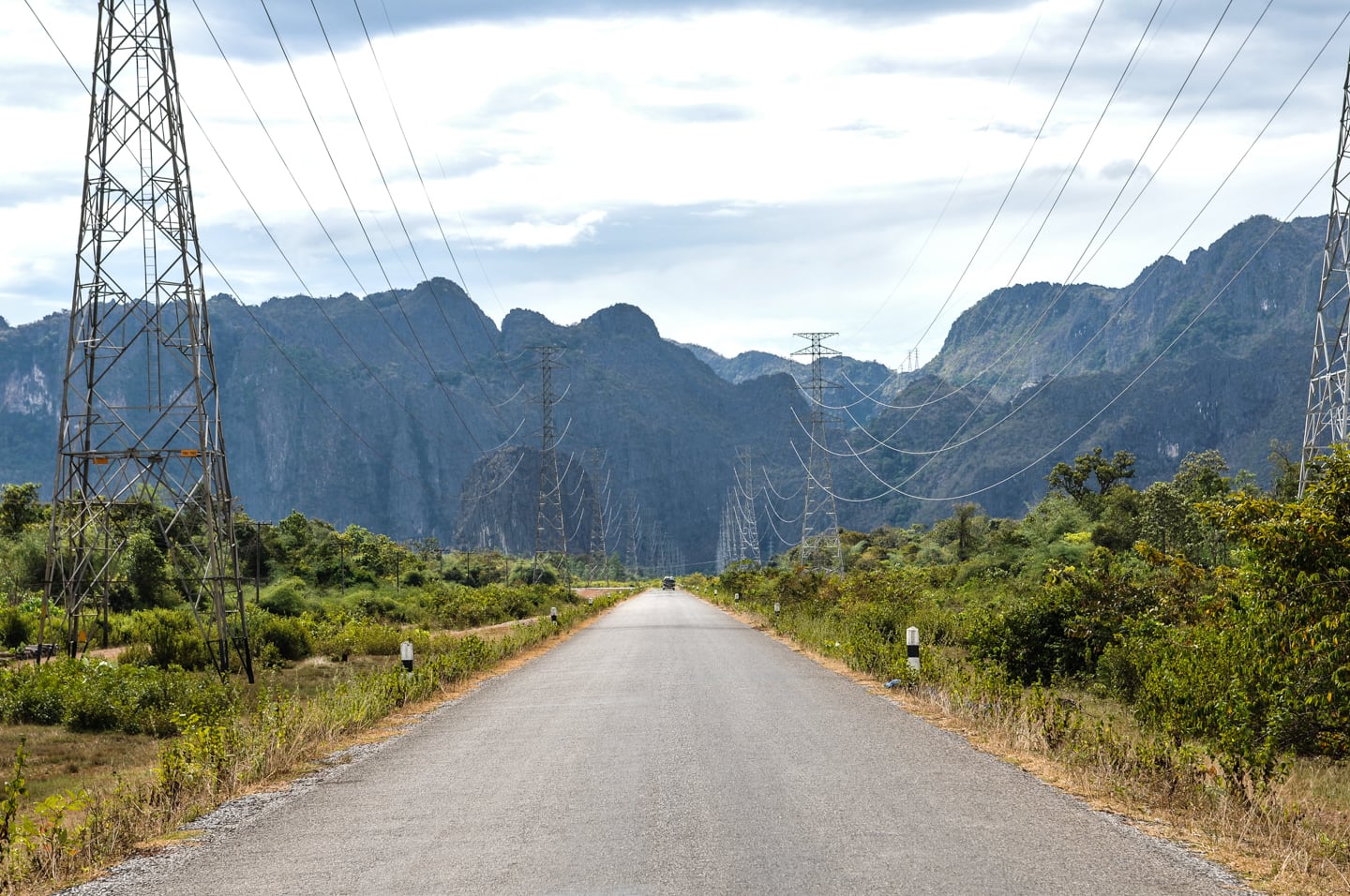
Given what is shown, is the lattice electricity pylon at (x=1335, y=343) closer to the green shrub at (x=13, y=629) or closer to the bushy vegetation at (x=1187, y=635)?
the bushy vegetation at (x=1187, y=635)

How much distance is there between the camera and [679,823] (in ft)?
26.1

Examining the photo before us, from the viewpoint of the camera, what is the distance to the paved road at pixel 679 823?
654cm

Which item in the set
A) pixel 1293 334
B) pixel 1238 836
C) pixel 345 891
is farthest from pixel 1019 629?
pixel 1293 334

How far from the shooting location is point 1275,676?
884 centimetres

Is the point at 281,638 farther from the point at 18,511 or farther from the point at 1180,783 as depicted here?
the point at 18,511

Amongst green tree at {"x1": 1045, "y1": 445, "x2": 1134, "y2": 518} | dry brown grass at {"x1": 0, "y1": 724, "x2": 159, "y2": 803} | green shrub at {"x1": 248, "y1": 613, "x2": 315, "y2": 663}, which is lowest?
dry brown grass at {"x1": 0, "y1": 724, "x2": 159, "y2": 803}

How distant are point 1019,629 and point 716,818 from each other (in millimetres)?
11683

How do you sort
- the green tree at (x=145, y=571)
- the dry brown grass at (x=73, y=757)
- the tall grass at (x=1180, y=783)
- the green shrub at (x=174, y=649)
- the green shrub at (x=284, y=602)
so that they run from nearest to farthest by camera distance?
the tall grass at (x=1180, y=783) < the dry brown grass at (x=73, y=757) < the green shrub at (x=174, y=649) < the green tree at (x=145, y=571) < the green shrub at (x=284, y=602)

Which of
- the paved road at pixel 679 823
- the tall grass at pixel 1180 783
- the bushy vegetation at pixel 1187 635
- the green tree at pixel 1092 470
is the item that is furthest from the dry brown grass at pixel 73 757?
the green tree at pixel 1092 470

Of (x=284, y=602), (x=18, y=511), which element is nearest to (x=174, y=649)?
(x=284, y=602)

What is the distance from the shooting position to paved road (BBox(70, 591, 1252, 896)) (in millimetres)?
6539

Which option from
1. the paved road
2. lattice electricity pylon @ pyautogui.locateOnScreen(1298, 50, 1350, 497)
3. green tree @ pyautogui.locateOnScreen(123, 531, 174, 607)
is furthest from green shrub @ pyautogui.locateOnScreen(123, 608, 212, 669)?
lattice electricity pylon @ pyautogui.locateOnScreen(1298, 50, 1350, 497)

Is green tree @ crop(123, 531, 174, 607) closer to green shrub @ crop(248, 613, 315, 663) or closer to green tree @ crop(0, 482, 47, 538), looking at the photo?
green shrub @ crop(248, 613, 315, 663)

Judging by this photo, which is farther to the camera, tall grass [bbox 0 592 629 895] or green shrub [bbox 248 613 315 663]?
green shrub [bbox 248 613 315 663]
